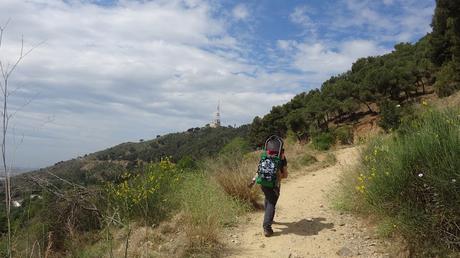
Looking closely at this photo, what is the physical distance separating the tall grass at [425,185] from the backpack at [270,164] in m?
1.33

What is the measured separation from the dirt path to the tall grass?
482mm

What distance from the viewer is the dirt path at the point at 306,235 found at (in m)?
5.45

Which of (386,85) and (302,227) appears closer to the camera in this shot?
(302,227)

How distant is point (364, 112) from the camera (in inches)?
1511

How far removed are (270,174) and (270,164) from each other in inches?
6.5

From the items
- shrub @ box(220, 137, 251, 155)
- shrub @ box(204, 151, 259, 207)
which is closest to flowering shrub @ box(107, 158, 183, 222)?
shrub @ box(204, 151, 259, 207)

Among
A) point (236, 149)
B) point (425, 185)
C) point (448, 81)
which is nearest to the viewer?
point (425, 185)

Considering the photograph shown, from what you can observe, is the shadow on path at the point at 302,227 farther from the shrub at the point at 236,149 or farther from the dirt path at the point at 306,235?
the shrub at the point at 236,149

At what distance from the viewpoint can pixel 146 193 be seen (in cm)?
721

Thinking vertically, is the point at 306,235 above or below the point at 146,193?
below

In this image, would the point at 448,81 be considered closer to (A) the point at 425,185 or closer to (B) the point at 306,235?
(B) the point at 306,235

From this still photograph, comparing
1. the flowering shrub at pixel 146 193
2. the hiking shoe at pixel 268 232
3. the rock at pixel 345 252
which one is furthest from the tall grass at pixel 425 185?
the flowering shrub at pixel 146 193

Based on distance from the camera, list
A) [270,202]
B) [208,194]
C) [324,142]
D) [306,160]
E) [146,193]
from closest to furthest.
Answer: [270,202], [146,193], [208,194], [306,160], [324,142]

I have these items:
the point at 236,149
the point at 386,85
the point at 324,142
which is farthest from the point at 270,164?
the point at 386,85
